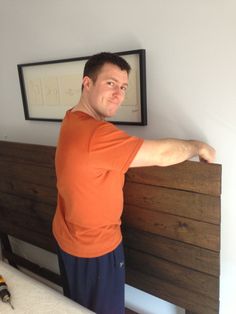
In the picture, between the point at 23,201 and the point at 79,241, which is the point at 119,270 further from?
the point at 23,201

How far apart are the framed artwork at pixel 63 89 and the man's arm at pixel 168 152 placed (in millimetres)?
353

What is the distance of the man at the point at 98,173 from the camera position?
3.29 ft

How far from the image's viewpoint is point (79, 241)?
3.88 feet

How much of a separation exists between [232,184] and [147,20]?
78 centimetres

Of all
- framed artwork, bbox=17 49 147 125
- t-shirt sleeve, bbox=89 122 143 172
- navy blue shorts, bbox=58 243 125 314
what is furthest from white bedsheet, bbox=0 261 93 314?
framed artwork, bbox=17 49 147 125

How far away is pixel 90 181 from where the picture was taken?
3.49 ft

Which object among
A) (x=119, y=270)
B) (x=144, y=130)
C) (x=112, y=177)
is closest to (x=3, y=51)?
(x=144, y=130)

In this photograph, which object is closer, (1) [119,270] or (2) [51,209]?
(1) [119,270]

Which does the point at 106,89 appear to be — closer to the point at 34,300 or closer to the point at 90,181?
the point at 90,181

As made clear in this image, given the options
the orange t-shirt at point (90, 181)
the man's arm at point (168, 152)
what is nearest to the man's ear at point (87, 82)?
the orange t-shirt at point (90, 181)

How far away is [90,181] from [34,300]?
0.44m

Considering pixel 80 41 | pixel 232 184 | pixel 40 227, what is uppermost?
pixel 80 41

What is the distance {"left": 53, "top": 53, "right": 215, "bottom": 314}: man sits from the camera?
100 centimetres

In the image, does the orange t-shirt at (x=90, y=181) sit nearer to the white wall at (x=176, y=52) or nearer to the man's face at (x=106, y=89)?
the man's face at (x=106, y=89)
